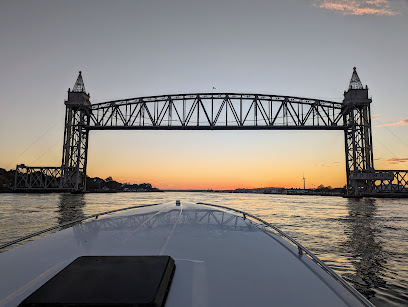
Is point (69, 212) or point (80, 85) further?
point (80, 85)

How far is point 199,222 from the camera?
402 cm

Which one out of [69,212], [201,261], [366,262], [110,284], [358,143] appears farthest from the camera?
[358,143]

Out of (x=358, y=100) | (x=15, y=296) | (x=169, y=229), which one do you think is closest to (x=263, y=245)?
(x=169, y=229)

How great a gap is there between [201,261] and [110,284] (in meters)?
0.95

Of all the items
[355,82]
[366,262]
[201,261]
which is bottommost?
[366,262]

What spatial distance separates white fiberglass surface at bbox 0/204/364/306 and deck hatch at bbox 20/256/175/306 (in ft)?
0.52

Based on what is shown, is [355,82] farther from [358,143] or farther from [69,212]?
[69,212]

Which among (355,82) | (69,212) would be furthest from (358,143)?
(69,212)

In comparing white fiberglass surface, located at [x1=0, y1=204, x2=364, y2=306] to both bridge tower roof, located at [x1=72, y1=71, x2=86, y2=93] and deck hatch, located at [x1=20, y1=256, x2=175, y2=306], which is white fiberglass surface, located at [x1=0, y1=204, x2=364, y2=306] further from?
bridge tower roof, located at [x1=72, y1=71, x2=86, y2=93]

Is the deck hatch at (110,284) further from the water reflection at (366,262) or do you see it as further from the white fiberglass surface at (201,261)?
the water reflection at (366,262)

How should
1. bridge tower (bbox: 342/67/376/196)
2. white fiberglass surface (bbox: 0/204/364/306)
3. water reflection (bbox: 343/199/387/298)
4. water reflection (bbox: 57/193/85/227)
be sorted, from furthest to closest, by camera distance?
bridge tower (bbox: 342/67/376/196) < water reflection (bbox: 57/193/85/227) < water reflection (bbox: 343/199/387/298) < white fiberglass surface (bbox: 0/204/364/306)

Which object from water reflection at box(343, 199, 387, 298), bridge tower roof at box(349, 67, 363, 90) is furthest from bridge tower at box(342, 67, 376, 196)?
water reflection at box(343, 199, 387, 298)

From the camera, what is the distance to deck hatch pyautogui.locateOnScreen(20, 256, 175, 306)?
4.99 feet

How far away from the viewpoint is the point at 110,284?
5.53ft
